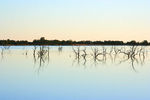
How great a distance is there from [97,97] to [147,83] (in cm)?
306

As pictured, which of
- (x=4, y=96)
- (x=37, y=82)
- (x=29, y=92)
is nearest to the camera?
(x=4, y=96)

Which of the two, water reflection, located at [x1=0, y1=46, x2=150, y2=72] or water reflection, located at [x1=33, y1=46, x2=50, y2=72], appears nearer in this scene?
water reflection, located at [x1=0, y1=46, x2=150, y2=72]

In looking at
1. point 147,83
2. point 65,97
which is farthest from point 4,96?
point 147,83

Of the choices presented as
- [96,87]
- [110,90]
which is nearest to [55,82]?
[96,87]

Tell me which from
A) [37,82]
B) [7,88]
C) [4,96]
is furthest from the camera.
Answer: [37,82]

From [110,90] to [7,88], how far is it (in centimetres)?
310

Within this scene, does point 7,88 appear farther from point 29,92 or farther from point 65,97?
point 65,97

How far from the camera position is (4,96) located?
7391 millimetres

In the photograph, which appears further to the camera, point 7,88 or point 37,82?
point 37,82

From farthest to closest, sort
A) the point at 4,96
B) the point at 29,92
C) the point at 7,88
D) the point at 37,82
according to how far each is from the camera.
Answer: the point at 37,82, the point at 7,88, the point at 29,92, the point at 4,96

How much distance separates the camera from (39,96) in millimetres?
7406

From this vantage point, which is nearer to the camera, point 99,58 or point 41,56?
point 99,58

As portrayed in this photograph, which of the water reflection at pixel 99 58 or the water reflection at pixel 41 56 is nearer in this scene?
the water reflection at pixel 99 58

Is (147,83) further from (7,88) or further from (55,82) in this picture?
(7,88)
